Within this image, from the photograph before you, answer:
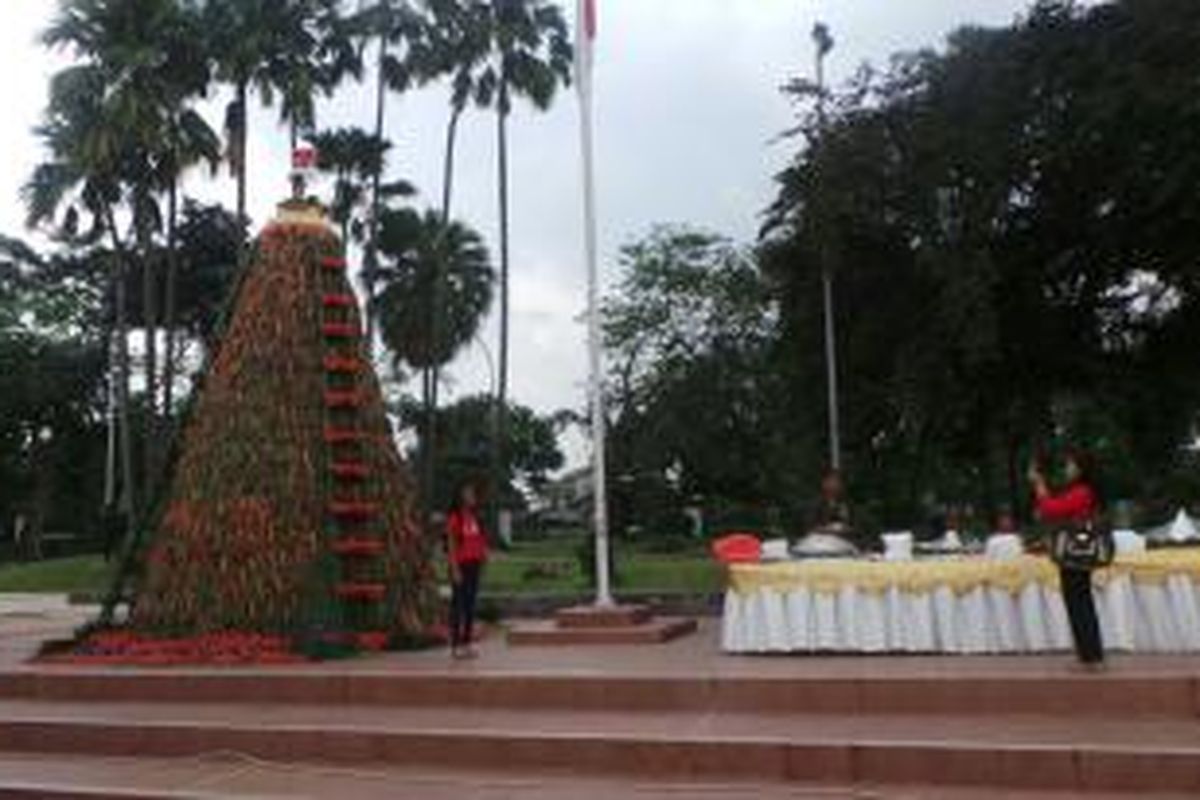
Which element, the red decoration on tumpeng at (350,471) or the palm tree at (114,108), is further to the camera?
the palm tree at (114,108)

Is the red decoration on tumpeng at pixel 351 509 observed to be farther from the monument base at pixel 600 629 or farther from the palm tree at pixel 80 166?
the palm tree at pixel 80 166

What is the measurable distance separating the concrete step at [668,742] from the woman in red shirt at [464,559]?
209 cm

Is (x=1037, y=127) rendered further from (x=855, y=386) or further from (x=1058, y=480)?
(x=1058, y=480)

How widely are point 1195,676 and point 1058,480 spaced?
2094mm

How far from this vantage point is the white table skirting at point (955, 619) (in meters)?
12.6

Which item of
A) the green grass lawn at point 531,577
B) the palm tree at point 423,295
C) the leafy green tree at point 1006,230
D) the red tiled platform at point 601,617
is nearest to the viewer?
the red tiled platform at point 601,617

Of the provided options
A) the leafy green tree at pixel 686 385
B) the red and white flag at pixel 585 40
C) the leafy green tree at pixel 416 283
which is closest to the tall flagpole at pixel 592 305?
the red and white flag at pixel 585 40

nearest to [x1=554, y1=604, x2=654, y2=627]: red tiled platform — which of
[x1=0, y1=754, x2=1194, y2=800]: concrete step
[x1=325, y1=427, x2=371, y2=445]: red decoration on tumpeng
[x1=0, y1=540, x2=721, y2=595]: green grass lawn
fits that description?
[x1=325, y1=427, x2=371, y2=445]: red decoration on tumpeng

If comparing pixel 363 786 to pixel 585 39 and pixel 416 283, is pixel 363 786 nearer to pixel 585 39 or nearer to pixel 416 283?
pixel 585 39

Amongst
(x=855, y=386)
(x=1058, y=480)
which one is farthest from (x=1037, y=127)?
(x=1058, y=480)

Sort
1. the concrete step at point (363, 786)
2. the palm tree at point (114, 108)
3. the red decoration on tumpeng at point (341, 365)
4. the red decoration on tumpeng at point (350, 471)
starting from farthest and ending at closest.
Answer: the palm tree at point (114, 108)
the red decoration on tumpeng at point (341, 365)
the red decoration on tumpeng at point (350, 471)
the concrete step at point (363, 786)

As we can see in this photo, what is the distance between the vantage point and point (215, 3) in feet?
130

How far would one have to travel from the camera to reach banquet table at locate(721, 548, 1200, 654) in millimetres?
12633

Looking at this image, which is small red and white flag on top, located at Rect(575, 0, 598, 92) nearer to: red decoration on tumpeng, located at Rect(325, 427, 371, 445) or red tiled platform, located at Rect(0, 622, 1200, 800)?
red decoration on tumpeng, located at Rect(325, 427, 371, 445)
